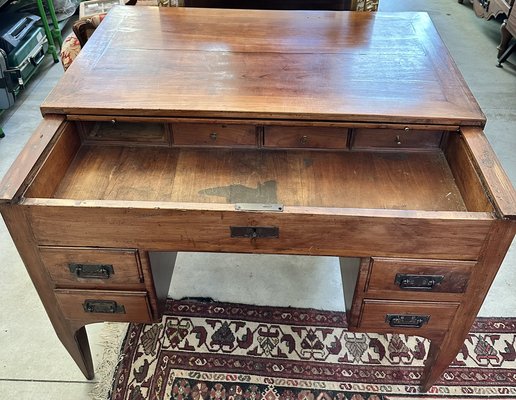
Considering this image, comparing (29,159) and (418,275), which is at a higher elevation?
(29,159)

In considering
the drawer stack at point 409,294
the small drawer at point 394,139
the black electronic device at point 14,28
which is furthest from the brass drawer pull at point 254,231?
the black electronic device at point 14,28

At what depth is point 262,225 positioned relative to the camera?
0.84 m

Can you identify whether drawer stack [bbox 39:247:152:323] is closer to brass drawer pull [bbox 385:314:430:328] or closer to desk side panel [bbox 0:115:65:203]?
desk side panel [bbox 0:115:65:203]

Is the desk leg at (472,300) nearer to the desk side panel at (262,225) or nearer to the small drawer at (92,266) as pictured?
the desk side panel at (262,225)

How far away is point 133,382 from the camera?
1.17 m

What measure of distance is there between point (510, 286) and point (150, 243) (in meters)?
1.13

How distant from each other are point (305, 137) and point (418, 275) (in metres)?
0.37

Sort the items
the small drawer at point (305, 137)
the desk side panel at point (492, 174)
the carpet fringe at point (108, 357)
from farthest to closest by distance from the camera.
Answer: the carpet fringe at point (108, 357), the small drawer at point (305, 137), the desk side panel at point (492, 174)

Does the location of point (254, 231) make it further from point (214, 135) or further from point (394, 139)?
point (394, 139)

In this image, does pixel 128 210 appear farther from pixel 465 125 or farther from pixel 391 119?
pixel 465 125

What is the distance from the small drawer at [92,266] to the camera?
0.90 metres

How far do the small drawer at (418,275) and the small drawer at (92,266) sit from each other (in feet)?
1.55

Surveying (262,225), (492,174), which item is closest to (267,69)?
(262,225)

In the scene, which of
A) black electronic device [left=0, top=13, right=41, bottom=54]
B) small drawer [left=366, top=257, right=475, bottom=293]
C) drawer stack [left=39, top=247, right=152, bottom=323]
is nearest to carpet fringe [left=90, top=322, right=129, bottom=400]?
drawer stack [left=39, top=247, right=152, bottom=323]
